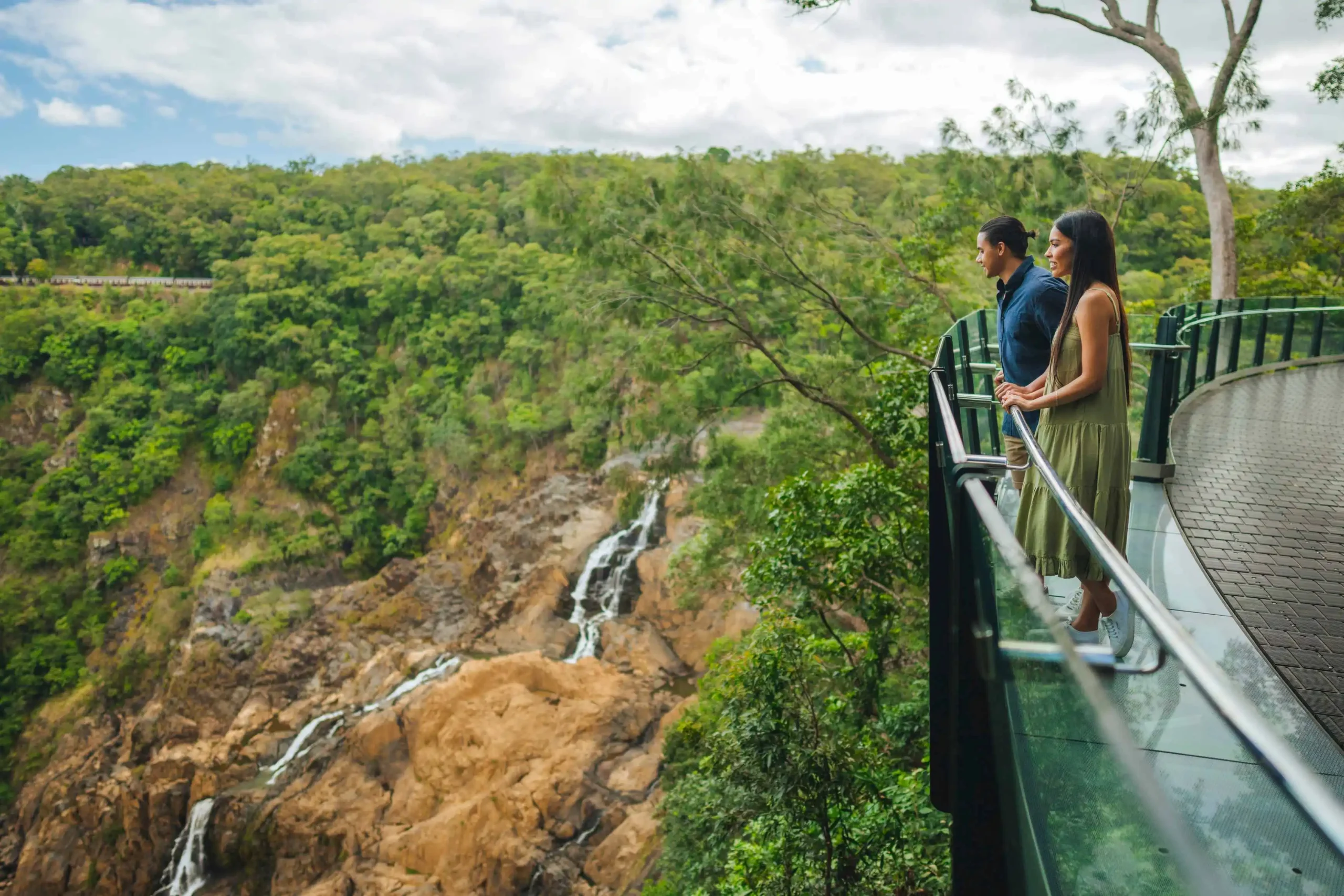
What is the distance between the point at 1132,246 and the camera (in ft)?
73.1

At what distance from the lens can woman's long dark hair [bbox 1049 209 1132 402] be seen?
2.48 metres

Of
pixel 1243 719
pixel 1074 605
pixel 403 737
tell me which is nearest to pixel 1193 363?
pixel 1074 605

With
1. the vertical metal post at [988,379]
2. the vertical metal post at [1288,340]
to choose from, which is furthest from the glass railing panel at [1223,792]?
the vertical metal post at [1288,340]

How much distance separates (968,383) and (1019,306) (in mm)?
1617

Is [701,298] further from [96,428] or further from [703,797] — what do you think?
[96,428]

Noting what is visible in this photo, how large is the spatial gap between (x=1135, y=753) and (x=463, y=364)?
97.0 feet

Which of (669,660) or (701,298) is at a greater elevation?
(701,298)

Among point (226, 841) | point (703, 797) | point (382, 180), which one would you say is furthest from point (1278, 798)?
point (382, 180)

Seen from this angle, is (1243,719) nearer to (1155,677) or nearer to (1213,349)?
(1155,677)

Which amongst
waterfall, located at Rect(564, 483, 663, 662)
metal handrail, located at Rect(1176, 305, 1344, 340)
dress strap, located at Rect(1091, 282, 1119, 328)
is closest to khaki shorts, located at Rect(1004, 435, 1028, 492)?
dress strap, located at Rect(1091, 282, 1119, 328)

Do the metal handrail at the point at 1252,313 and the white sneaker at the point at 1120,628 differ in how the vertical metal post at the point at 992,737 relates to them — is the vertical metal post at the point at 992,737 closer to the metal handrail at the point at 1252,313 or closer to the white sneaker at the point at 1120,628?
the white sneaker at the point at 1120,628

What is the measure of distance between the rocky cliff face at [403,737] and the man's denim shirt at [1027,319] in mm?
10765

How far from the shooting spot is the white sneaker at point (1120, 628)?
5.85ft

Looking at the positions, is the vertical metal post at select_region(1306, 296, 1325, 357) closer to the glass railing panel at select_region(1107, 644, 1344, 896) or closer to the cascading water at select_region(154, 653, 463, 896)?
the glass railing panel at select_region(1107, 644, 1344, 896)
